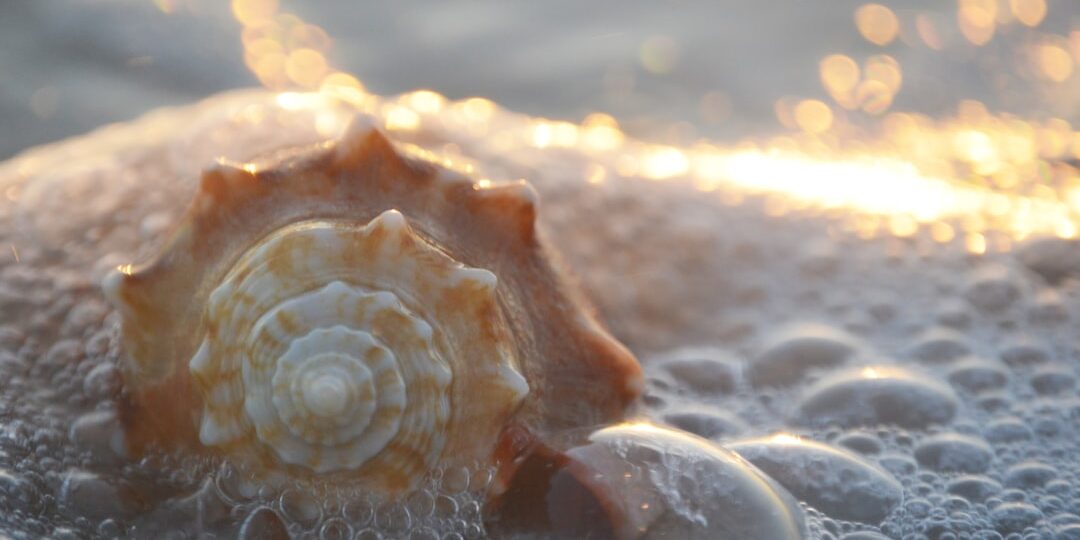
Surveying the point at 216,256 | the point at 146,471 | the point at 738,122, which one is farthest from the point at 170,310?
the point at 738,122

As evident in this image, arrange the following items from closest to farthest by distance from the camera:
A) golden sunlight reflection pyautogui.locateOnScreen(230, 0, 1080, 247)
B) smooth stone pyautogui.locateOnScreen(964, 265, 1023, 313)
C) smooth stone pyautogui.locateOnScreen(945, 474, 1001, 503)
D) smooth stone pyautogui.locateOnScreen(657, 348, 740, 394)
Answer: smooth stone pyautogui.locateOnScreen(945, 474, 1001, 503) → smooth stone pyautogui.locateOnScreen(657, 348, 740, 394) → smooth stone pyautogui.locateOnScreen(964, 265, 1023, 313) → golden sunlight reflection pyautogui.locateOnScreen(230, 0, 1080, 247)

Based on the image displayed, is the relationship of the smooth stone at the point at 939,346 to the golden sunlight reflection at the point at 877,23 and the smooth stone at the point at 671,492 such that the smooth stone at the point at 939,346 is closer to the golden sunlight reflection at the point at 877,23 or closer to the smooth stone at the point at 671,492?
the smooth stone at the point at 671,492

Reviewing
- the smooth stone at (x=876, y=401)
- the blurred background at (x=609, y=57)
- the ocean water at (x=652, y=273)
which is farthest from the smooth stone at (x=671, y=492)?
the blurred background at (x=609, y=57)

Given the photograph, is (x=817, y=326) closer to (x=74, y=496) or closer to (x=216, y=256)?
(x=216, y=256)

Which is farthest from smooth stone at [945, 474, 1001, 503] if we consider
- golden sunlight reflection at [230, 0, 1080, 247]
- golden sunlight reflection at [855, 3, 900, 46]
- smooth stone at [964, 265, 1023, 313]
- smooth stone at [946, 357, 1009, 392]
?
golden sunlight reflection at [855, 3, 900, 46]

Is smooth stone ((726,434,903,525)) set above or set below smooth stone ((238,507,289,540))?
above

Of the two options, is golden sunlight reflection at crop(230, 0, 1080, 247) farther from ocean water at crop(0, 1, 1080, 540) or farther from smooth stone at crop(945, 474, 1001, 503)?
smooth stone at crop(945, 474, 1001, 503)
